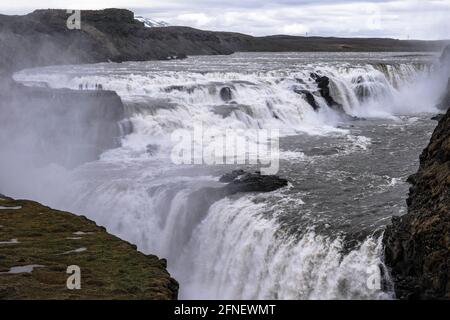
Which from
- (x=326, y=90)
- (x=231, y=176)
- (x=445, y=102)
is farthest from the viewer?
(x=445, y=102)

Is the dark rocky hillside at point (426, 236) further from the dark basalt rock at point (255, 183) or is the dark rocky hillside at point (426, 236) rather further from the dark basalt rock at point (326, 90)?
the dark basalt rock at point (326, 90)

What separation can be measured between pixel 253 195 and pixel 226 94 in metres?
19.2

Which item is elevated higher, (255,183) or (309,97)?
(309,97)

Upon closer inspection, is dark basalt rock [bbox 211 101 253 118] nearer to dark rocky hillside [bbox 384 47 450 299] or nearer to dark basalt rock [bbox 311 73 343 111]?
dark basalt rock [bbox 311 73 343 111]

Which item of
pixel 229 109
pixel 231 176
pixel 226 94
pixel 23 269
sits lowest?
pixel 23 269

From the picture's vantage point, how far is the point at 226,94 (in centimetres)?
3862

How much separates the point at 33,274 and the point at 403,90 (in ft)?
138

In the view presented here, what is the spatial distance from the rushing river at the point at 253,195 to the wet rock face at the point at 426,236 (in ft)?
1.78

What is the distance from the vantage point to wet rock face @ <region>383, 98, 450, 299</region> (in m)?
12.5

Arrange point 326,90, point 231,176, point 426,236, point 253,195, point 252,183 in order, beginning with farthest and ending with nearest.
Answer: point 326,90
point 231,176
point 252,183
point 253,195
point 426,236

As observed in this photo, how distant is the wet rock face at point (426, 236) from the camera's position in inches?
492

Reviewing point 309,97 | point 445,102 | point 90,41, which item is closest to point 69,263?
point 309,97

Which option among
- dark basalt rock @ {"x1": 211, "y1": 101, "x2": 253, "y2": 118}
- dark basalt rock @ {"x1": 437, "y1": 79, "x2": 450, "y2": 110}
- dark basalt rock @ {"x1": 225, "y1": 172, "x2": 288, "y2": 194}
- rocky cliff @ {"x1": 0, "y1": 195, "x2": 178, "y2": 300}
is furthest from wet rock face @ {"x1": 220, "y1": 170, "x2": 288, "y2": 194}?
dark basalt rock @ {"x1": 437, "y1": 79, "x2": 450, "y2": 110}

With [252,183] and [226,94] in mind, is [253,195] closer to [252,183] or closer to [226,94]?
[252,183]
